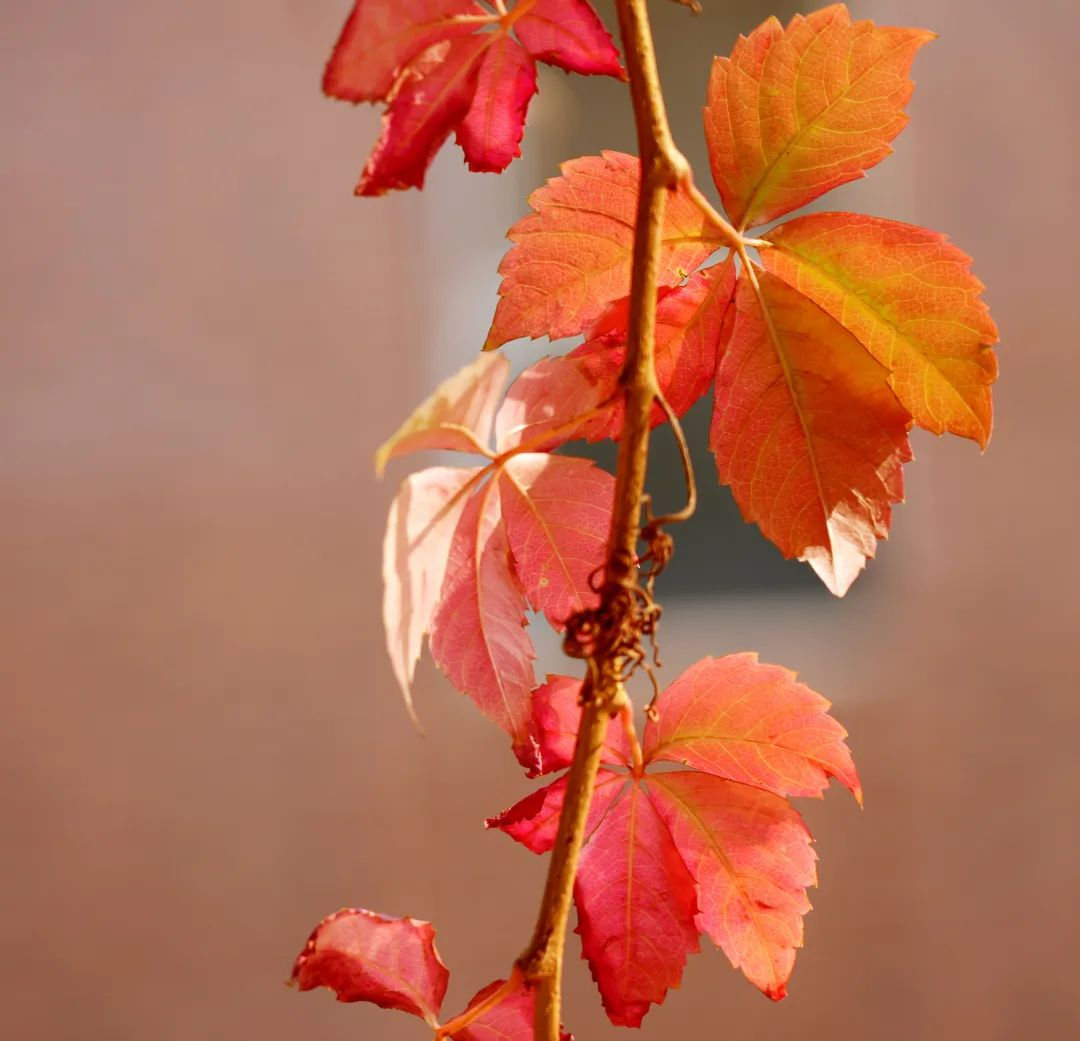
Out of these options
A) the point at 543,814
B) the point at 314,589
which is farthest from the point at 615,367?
the point at 314,589

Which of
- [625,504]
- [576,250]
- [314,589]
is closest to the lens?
[625,504]

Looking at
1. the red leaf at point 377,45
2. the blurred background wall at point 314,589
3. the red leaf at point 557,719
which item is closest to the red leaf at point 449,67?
the red leaf at point 377,45

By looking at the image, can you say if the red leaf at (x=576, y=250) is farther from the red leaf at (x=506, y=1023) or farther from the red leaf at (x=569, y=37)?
the red leaf at (x=506, y=1023)

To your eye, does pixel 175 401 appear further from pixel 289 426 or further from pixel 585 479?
pixel 585 479

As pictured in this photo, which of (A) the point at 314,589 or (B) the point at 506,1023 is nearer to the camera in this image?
(B) the point at 506,1023

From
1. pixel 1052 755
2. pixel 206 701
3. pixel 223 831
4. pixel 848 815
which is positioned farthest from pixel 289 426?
pixel 1052 755

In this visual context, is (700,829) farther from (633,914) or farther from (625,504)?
(625,504)
